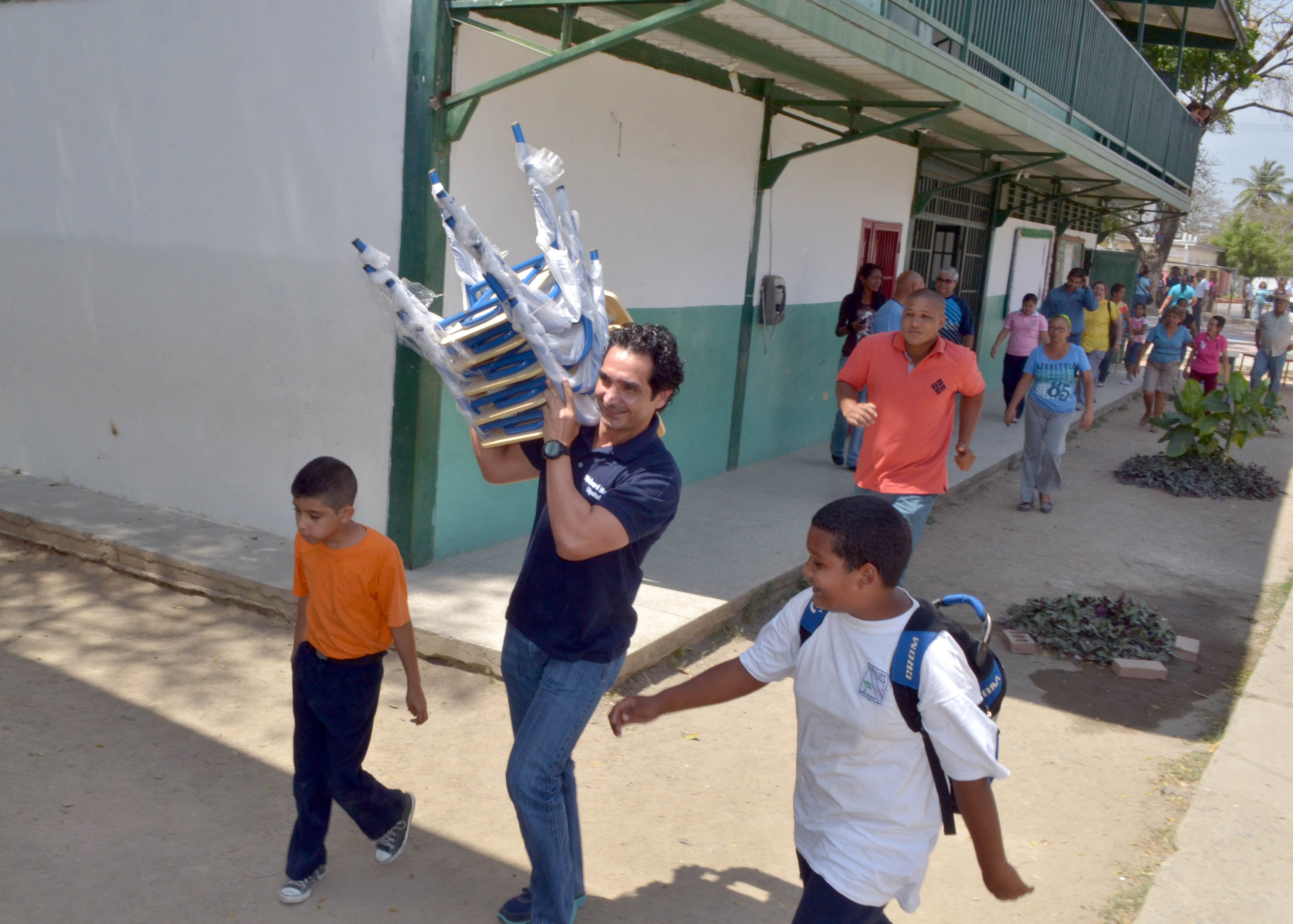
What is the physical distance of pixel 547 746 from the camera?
2.67 meters

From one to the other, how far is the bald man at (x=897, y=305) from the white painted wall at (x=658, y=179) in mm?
878

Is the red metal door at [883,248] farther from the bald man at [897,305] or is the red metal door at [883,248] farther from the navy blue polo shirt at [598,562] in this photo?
the navy blue polo shirt at [598,562]

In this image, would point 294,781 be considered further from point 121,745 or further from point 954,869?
point 954,869

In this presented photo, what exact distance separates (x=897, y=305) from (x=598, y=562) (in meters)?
6.14

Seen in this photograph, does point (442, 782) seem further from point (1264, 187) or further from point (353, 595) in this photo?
point (1264, 187)

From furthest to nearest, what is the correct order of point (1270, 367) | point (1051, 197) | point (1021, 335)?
point (1270, 367) < point (1051, 197) < point (1021, 335)

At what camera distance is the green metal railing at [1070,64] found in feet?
27.2

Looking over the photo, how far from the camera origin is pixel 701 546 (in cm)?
646

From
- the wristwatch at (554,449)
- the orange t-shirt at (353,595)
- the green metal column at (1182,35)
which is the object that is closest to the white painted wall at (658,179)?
the orange t-shirt at (353,595)

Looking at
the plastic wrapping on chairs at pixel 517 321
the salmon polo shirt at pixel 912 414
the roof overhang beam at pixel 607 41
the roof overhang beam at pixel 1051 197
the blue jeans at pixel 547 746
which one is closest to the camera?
the plastic wrapping on chairs at pixel 517 321

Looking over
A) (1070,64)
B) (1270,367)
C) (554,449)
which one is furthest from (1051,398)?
(1270,367)

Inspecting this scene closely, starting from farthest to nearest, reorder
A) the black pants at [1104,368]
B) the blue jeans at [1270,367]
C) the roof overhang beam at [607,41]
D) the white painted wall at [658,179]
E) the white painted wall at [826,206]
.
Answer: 1. the black pants at [1104,368]
2. the blue jeans at [1270,367]
3. the white painted wall at [826,206]
4. the white painted wall at [658,179]
5. the roof overhang beam at [607,41]

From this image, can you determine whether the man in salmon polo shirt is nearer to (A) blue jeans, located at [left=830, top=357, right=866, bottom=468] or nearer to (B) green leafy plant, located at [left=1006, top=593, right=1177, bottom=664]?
(B) green leafy plant, located at [left=1006, top=593, right=1177, bottom=664]

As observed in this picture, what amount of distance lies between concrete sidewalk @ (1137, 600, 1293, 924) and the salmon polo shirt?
161 centimetres
